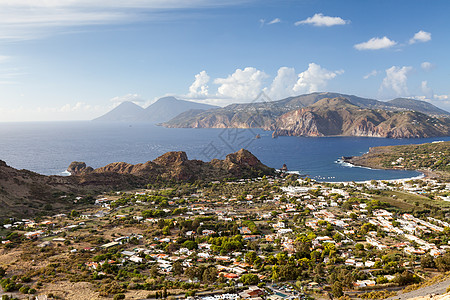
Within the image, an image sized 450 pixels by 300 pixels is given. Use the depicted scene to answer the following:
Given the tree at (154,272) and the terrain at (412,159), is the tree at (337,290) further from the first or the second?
the terrain at (412,159)

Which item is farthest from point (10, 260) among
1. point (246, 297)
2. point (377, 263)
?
point (377, 263)

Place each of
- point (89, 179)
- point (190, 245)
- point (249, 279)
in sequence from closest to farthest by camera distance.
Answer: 1. point (249, 279)
2. point (190, 245)
3. point (89, 179)

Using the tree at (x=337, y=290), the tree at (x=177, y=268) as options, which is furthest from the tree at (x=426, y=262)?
the tree at (x=177, y=268)

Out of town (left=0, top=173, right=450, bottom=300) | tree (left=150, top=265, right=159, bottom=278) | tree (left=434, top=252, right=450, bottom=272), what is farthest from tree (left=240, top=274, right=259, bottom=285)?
tree (left=434, top=252, right=450, bottom=272)

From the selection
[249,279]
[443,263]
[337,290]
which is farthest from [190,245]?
[443,263]

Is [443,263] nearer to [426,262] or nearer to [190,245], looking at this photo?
[426,262]

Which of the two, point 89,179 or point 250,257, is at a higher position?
point 89,179

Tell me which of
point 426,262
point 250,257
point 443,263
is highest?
point 443,263

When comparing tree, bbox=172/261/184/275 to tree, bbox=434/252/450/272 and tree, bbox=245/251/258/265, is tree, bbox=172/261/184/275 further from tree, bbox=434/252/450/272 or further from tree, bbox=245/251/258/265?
tree, bbox=434/252/450/272
